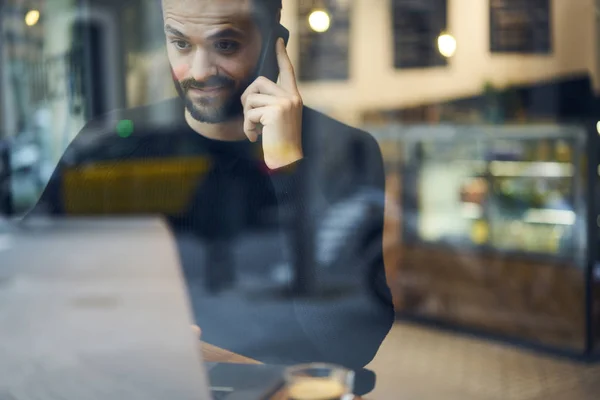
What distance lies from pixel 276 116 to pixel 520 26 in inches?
38.7

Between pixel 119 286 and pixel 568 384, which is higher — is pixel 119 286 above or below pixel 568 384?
above

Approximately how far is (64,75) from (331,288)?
985 mm

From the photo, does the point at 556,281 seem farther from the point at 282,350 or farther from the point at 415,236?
the point at 282,350

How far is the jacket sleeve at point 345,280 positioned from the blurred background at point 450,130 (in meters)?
0.06

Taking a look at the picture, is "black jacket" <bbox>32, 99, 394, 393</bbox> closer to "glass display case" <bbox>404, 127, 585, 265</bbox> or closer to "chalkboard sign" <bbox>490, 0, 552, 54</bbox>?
"chalkboard sign" <bbox>490, 0, 552, 54</bbox>

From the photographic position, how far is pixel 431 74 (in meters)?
2.03

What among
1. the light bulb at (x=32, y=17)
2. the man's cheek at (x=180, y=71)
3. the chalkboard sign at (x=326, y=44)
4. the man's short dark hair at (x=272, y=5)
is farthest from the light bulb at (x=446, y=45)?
the light bulb at (x=32, y=17)

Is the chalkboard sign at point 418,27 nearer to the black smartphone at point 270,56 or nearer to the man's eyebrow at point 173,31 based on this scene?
the black smartphone at point 270,56

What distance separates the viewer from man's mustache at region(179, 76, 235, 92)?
1599 millimetres

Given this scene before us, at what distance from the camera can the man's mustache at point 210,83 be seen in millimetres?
1599

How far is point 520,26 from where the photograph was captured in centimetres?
213

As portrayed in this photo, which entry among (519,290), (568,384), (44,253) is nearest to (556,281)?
(519,290)

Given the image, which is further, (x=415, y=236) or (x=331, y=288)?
(x=415, y=236)

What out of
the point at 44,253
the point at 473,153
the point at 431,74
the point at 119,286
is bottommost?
the point at 119,286
